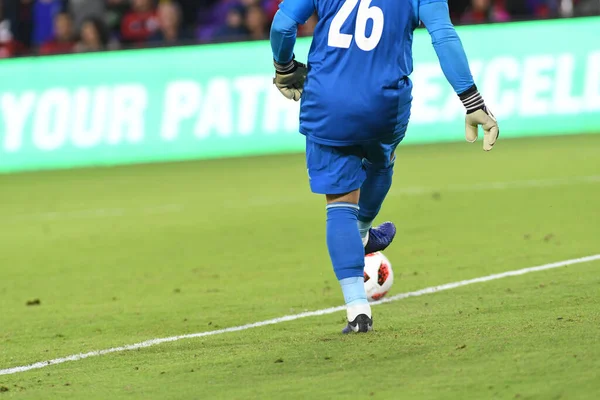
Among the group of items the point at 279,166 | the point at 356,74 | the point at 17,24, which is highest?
the point at 356,74

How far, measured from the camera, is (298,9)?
19.7ft

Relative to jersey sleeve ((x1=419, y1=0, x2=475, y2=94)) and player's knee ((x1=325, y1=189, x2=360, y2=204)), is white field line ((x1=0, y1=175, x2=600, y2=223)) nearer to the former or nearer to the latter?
player's knee ((x1=325, y1=189, x2=360, y2=204))

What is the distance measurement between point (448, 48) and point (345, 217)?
96 cm

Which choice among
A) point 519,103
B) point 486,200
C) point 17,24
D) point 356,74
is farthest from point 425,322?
point 17,24

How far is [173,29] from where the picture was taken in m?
17.5

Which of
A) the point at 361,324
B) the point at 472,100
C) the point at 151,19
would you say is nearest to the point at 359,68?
the point at 472,100

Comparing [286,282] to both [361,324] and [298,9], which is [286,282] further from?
[298,9]

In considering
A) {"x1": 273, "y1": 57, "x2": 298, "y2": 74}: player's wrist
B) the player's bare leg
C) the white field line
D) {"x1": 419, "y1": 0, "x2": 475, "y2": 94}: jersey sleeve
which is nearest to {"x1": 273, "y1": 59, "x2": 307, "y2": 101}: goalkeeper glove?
{"x1": 273, "y1": 57, "x2": 298, "y2": 74}: player's wrist

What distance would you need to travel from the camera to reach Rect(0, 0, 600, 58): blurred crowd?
649 inches

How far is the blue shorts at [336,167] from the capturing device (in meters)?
6.06

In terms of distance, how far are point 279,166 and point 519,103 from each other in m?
3.30

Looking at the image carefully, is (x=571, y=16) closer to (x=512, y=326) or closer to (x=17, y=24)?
(x=17, y=24)

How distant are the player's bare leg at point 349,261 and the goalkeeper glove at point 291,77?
2.09ft

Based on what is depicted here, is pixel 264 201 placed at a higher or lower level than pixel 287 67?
lower
